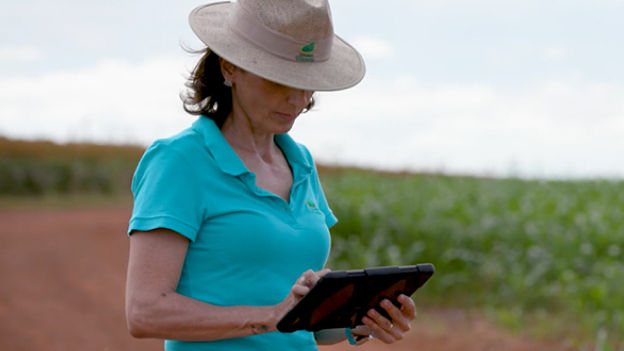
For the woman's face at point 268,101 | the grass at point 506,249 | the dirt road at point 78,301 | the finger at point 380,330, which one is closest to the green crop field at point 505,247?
the grass at point 506,249

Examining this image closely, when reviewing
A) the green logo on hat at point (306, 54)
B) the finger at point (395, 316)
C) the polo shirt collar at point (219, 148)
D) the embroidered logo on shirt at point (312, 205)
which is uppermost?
the green logo on hat at point (306, 54)

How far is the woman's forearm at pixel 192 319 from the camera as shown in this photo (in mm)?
1579

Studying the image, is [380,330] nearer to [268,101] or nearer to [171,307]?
[171,307]

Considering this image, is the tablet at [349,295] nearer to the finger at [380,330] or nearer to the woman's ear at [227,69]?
the finger at [380,330]

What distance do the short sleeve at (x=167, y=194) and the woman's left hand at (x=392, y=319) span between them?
0.45 m

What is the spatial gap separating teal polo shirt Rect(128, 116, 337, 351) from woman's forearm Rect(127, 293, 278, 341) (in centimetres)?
7

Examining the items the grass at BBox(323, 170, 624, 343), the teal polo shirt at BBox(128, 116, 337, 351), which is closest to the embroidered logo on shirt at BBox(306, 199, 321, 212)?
the teal polo shirt at BBox(128, 116, 337, 351)

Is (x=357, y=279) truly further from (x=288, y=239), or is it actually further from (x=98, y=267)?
(x=98, y=267)

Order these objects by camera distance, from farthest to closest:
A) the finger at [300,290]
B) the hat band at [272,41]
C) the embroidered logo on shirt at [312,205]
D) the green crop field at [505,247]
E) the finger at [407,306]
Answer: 1. the green crop field at [505,247]
2. the embroidered logo on shirt at [312,205]
3. the hat band at [272,41]
4. the finger at [407,306]
5. the finger at [300,290]

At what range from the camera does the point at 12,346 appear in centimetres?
568

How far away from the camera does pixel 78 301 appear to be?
278 inches

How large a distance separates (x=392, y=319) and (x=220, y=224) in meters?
0.45

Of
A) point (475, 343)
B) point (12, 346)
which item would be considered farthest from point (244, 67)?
point (12, 346)

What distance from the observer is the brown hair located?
6.43ft
